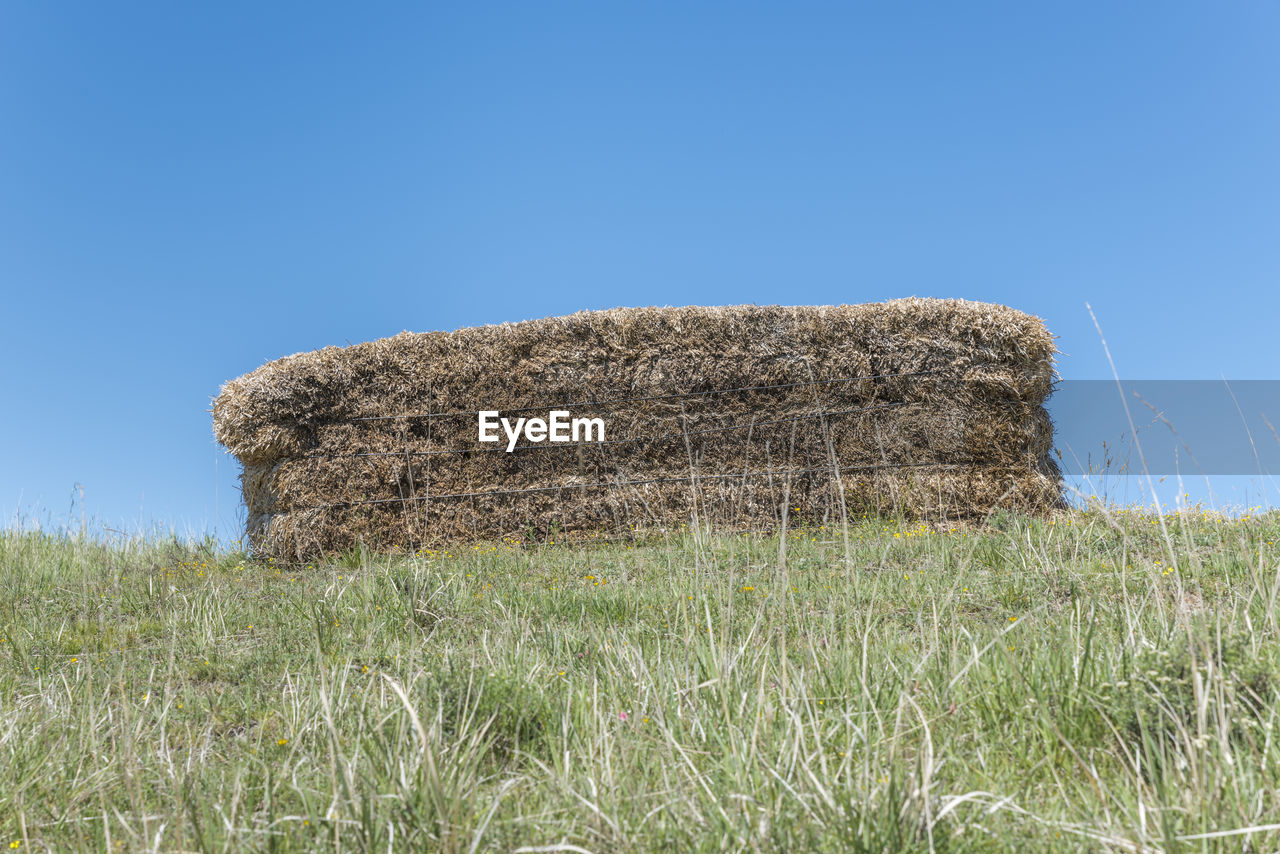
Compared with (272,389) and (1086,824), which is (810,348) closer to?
(272,389)

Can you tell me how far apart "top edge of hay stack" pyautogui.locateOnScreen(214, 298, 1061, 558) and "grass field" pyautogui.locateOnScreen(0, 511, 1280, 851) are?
3.92m

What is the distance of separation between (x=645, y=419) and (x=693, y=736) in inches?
242

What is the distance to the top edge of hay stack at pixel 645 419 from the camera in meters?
8.02

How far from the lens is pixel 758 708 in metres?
1.92

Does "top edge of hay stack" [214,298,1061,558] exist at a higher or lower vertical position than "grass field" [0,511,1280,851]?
higher

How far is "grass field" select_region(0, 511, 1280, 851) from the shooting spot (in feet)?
5.29

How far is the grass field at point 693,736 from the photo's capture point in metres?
1.61

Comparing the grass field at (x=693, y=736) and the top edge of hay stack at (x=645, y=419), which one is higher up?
the top edge of hay stack at (x=645, y=419)

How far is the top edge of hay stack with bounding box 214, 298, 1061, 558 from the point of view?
802 centimetres

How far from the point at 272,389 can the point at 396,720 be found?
6574 mm

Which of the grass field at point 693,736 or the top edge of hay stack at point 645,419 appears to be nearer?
the grass field at point 693,736

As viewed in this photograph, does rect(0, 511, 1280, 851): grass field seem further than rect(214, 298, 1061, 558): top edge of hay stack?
No

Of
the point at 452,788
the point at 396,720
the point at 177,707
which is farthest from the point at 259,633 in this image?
the point at 452,788

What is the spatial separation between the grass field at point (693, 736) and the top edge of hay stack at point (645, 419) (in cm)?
392
